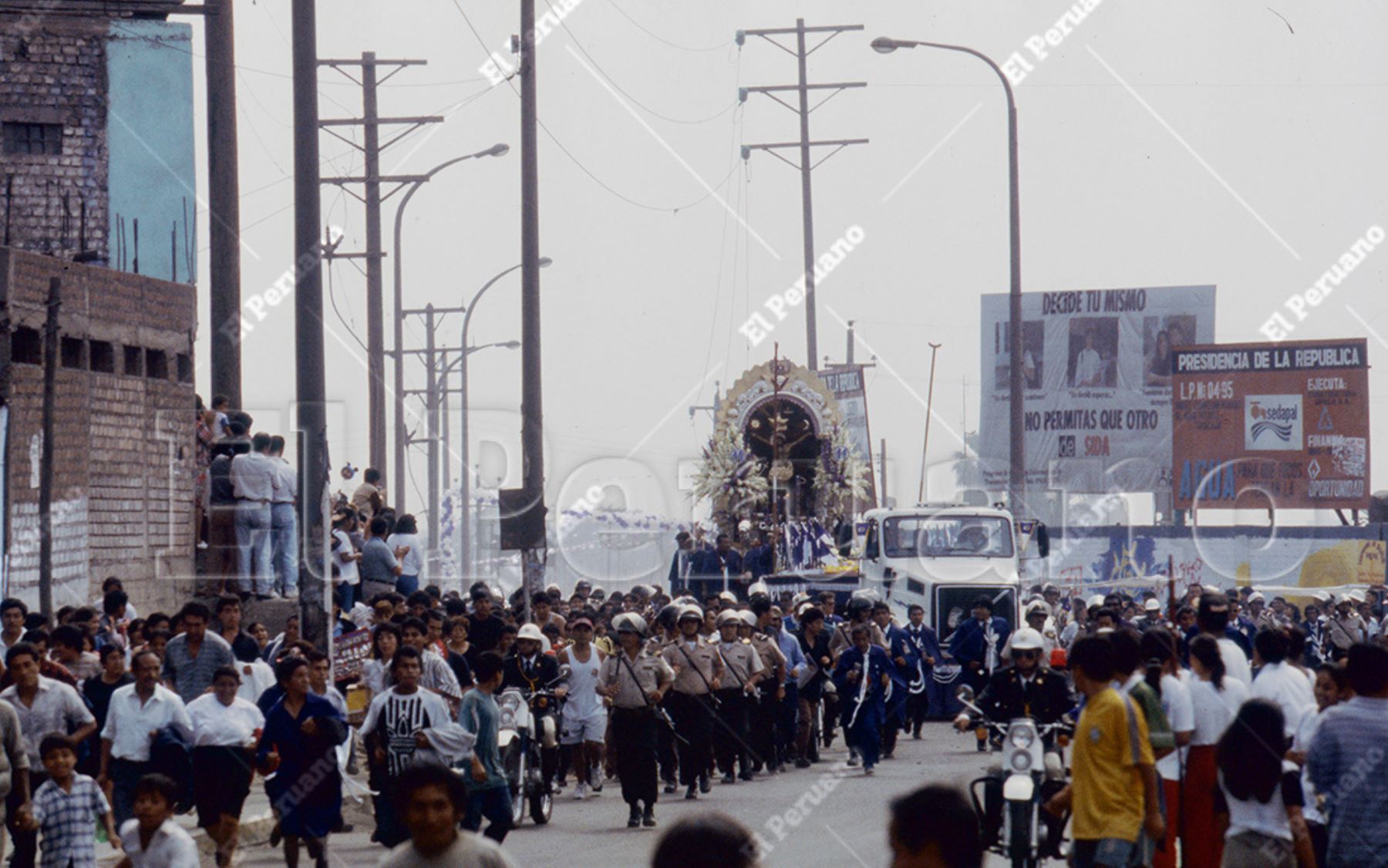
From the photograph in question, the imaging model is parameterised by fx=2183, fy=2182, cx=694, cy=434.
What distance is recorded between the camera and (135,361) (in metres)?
27.3

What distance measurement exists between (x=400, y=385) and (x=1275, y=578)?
28693 mm

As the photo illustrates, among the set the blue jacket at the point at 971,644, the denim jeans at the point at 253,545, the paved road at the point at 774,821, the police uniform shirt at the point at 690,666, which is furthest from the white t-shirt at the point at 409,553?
the blue jacket at the point at 971,644

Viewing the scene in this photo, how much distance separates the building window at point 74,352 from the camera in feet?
82.9

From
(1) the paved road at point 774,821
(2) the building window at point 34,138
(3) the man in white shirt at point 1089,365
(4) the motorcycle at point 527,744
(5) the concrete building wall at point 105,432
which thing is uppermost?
(2) the building window at point 34,138

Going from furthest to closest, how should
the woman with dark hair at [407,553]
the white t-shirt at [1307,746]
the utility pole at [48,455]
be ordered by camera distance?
1. the woman with dark hair at [407,553]
2. the utility pole at [48,455]
3. the white t-shirt at [1307,746]

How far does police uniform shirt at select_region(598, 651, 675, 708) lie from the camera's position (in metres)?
18.6

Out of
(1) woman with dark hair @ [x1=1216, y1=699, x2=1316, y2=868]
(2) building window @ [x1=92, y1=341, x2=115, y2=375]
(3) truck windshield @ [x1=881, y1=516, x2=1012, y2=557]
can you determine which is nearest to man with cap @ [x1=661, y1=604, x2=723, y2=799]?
(2) building window @ [x1=92, y1=341, x2=115, y2=375]

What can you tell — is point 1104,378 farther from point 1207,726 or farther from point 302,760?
point 1207,726

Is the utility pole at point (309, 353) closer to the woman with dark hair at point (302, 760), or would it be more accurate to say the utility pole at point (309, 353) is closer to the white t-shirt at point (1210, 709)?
the woman with dark hair at point (302, 760)

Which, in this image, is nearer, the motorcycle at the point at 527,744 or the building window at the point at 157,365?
the motorcycle at the point at 527,744

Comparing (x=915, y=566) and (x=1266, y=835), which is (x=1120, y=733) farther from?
(x=915, y=566)

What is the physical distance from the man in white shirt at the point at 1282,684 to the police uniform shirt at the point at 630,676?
745 centimetres

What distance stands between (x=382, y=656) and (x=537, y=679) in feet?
10.3

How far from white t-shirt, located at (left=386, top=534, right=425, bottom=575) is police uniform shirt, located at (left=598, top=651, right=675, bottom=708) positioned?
5243mm
